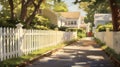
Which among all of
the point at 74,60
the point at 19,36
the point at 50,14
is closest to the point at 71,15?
the point at 50,14

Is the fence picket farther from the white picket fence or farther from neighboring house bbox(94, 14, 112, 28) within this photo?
neighboring house bbox(94, 14, 112, 28)

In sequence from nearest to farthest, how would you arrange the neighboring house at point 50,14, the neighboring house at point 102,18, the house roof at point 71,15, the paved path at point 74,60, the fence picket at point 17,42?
the fence picket at point 17,42 → the paved path at point 74,60 → the neighboring house at point 50,14 → the neighboring house at point 102,18 → the house roof at point 71,15

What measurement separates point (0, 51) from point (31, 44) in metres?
7.08

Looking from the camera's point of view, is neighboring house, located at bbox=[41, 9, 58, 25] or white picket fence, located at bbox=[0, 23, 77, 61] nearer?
white picket fence, located at bbox=[0, 23, 77, 61]

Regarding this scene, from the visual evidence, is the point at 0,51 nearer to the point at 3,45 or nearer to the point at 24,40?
the point at 3,45

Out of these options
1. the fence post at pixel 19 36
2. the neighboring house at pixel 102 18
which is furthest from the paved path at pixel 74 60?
the neighboring house at pixel 102 18

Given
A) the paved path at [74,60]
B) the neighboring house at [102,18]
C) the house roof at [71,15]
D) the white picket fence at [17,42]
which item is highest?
the house roof at [71,15]

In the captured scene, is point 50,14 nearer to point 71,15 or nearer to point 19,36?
point 71,15

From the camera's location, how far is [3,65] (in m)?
13.0

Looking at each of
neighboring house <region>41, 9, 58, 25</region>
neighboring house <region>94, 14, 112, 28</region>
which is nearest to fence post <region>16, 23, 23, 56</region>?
neighboring house <region>41, 9, 58, 25</region>

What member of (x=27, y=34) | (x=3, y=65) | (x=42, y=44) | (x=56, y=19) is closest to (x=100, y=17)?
(x=56, y=19)

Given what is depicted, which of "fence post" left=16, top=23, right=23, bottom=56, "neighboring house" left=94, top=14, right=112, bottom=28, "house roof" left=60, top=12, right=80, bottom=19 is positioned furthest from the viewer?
"house roof" left=60, top=12, right=80, bottom=19

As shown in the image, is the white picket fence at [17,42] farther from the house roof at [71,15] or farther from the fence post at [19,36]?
the house roof at [71,15]

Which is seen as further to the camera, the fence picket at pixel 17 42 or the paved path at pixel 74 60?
the paved path at pixel 74 60
